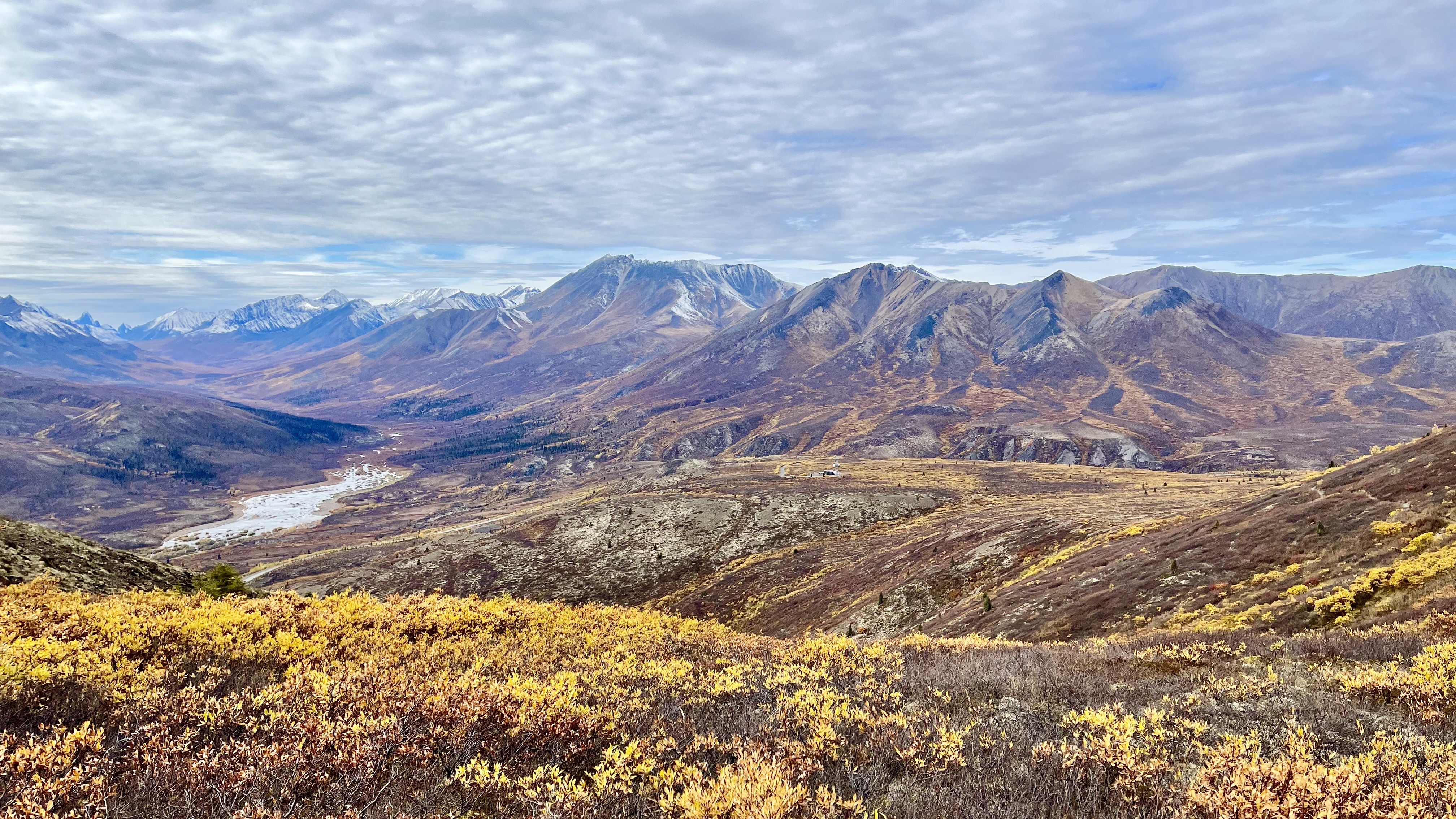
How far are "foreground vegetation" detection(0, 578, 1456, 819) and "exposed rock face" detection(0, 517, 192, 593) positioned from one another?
6.42 meters

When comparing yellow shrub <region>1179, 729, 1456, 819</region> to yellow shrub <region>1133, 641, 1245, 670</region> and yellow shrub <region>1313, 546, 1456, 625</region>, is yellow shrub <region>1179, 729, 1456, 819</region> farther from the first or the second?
yellow shrub <region>1313, 546, 1456, 625</region>

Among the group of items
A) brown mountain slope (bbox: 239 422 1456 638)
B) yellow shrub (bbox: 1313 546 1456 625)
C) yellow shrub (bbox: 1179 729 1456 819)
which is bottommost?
brown mountain slope (bbox: 239 422 1456 638)

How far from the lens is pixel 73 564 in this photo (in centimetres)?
1942

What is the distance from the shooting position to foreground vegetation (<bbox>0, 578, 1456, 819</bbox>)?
17.7ft

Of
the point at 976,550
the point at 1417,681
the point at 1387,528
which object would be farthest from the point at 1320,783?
the point at 976,550

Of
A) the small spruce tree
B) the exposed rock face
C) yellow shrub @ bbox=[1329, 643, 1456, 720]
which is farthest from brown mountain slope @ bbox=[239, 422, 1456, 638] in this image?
the exposed rock face

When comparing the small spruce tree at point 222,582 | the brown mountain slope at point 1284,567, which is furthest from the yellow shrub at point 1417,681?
the small spruce tree at point 222,582

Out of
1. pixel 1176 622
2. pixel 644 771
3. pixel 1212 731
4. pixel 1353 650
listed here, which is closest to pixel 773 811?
pixel 644 771

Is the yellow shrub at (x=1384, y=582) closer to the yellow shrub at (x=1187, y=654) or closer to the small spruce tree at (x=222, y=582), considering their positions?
the yellow shrub at (x=1187, y=654)

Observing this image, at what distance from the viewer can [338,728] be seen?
21.6ft

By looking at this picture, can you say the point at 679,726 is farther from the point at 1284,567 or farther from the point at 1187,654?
the point at 1284,567

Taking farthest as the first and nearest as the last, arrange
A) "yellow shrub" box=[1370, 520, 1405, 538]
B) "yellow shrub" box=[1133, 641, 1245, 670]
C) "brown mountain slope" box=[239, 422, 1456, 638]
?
"yellow shrub" box=[1370, 520, 1405, 538]
"brown mountain slope" box=[239, 422, 1456, 638]
"yellow shrub" box=[1133, 641, 1245, 670]

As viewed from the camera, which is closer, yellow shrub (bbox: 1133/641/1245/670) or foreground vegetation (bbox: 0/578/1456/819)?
foreground vegetation (bbox: 0/578/1456/819)

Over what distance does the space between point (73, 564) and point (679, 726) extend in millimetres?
23192
